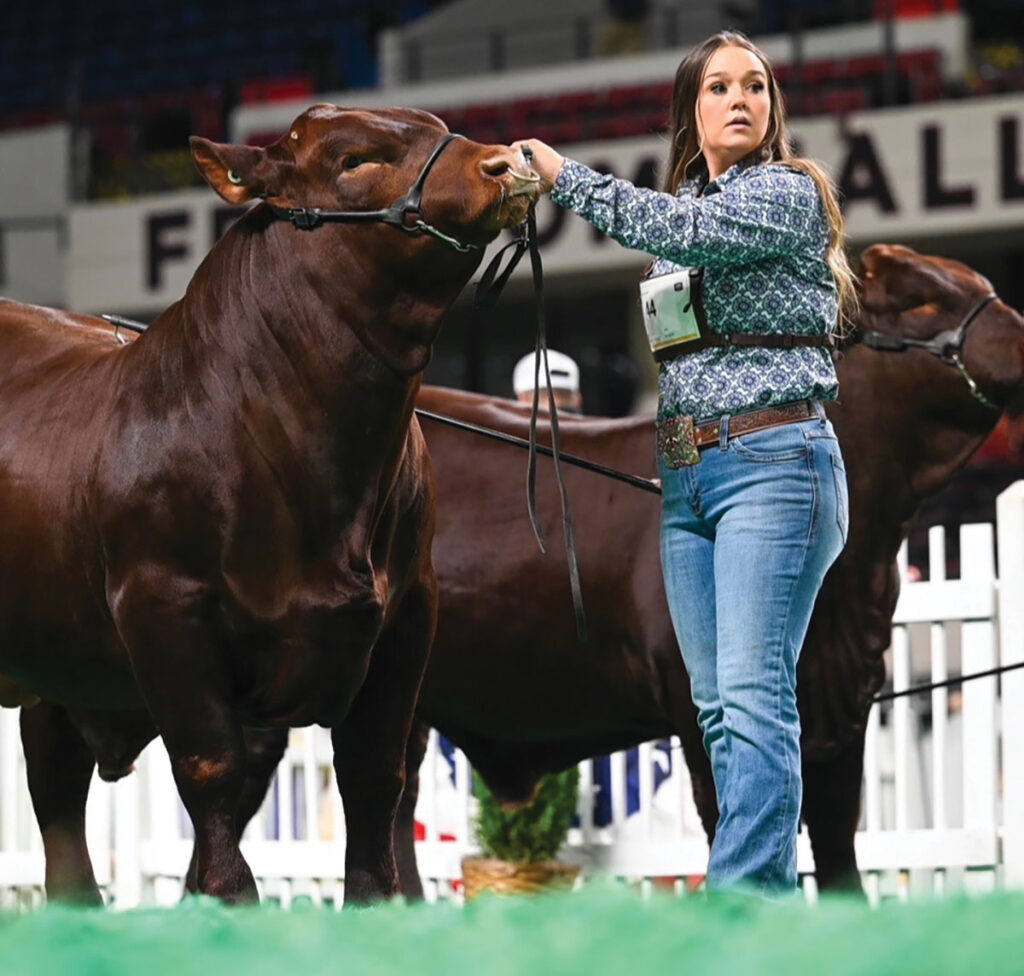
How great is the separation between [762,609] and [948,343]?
1.72 m

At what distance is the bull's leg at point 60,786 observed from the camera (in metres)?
4.28

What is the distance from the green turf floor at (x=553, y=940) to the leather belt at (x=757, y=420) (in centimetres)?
184

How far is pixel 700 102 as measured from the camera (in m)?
3.65

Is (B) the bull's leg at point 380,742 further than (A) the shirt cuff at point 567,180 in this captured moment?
Yes

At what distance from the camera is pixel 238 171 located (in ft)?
10.8

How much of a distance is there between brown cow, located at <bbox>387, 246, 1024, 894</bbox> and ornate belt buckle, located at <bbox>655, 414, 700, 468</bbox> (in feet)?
3.59

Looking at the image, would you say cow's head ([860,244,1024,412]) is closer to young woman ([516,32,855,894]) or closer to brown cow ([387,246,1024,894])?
brown cow ([387,246,1024,894])

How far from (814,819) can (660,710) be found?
53 centimetres

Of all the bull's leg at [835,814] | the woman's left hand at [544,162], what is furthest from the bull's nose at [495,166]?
the bull's leg at [835,814]

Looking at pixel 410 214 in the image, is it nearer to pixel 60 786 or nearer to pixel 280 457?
pixel 280 457

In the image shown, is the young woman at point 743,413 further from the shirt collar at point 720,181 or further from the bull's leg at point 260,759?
the bull's leg at point 260,759

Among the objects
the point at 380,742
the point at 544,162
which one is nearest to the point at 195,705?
the point at 380,742

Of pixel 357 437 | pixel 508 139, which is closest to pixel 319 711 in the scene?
pixel 357 437

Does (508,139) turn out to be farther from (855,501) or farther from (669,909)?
(669,909)
